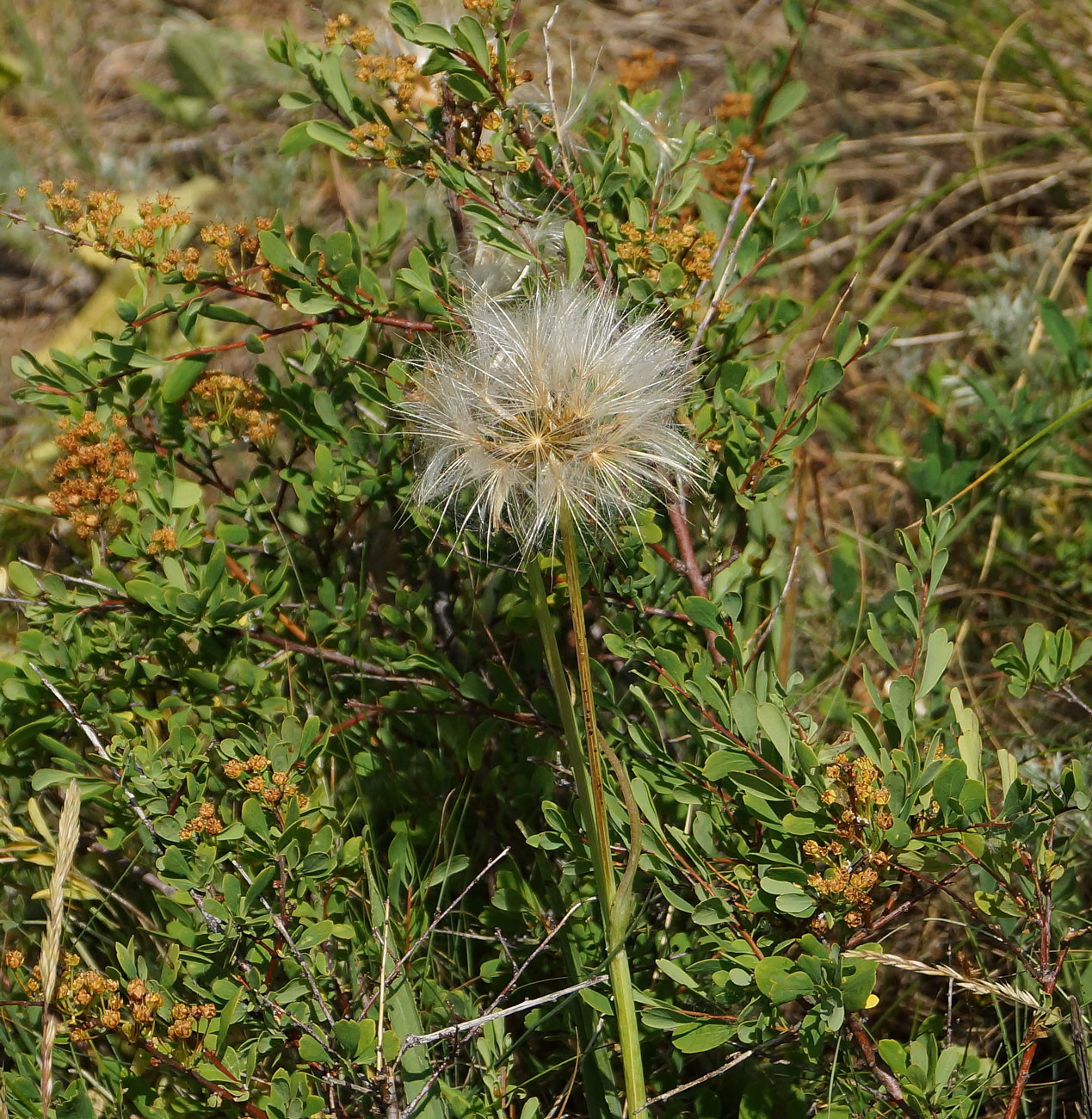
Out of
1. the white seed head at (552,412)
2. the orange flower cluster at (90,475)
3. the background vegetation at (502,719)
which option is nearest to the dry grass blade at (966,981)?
the background vegetation at (502,719)

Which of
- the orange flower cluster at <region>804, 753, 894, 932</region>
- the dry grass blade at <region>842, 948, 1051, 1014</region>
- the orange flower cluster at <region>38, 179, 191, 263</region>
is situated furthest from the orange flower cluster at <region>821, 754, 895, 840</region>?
the orange flower cluster at <region>38, 179, 191, 263</region>

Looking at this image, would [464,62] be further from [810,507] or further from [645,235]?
[810,507]

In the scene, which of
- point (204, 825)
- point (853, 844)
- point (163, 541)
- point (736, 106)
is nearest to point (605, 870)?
point (853, 844)

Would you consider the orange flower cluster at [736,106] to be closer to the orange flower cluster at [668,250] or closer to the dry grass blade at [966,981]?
the orange flower cluster at [668,250]

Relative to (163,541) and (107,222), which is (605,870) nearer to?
(163,541)

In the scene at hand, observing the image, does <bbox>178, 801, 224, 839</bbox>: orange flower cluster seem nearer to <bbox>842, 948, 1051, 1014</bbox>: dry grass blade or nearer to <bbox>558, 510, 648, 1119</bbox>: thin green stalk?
<bbox>558, 510, 648, 1119</bbox>: thin green stalk

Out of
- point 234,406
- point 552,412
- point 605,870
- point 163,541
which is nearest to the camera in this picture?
point 605,870
